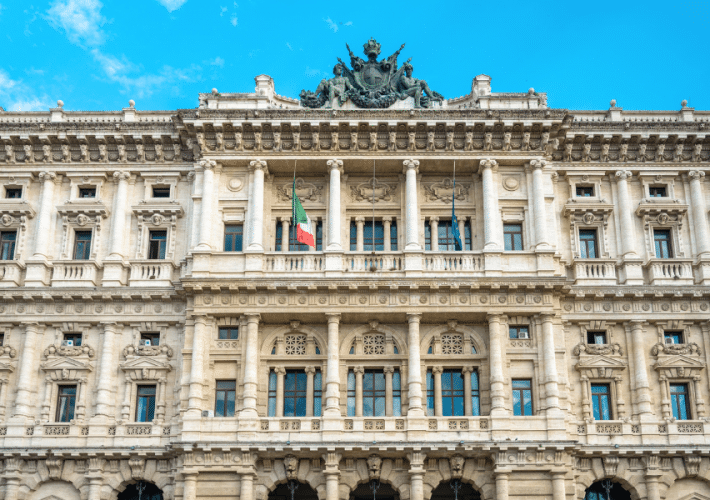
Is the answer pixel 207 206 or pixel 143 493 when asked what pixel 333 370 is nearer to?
pixel 207 206

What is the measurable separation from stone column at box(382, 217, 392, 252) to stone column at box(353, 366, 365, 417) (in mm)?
5578

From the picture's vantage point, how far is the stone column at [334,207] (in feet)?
121

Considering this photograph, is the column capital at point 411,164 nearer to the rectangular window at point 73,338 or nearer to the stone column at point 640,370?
the stone column at point 640,370

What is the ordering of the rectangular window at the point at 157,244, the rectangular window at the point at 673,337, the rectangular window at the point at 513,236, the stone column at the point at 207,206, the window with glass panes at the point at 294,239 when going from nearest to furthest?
the rectangular window at the point at 673,337 < the stone column at the point at 207,206 < the rectangular window at the point at 513,236 < the rectangular window at the point at 157,244 < the window with glass panes at the point at 294,239

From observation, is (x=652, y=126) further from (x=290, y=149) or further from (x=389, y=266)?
(x=290, y=149)

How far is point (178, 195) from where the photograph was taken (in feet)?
129

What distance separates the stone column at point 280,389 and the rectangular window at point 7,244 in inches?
506

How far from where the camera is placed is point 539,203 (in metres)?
37.4

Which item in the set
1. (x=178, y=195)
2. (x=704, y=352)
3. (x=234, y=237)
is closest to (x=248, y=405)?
(x=234, y=237)

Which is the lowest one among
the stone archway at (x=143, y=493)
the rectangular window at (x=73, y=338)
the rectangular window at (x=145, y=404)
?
the stone archway at (x=143, y=493)

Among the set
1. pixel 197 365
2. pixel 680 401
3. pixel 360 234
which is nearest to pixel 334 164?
pixel 360 234

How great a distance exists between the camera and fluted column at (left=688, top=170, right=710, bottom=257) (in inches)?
1487

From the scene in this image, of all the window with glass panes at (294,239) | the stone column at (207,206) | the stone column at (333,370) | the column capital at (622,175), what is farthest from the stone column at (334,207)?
the column capital at (622,175)

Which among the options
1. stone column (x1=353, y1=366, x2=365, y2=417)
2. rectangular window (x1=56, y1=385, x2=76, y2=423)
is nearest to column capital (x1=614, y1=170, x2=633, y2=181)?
stone column (x1=353, y1=366, x2=365, y2=417)
